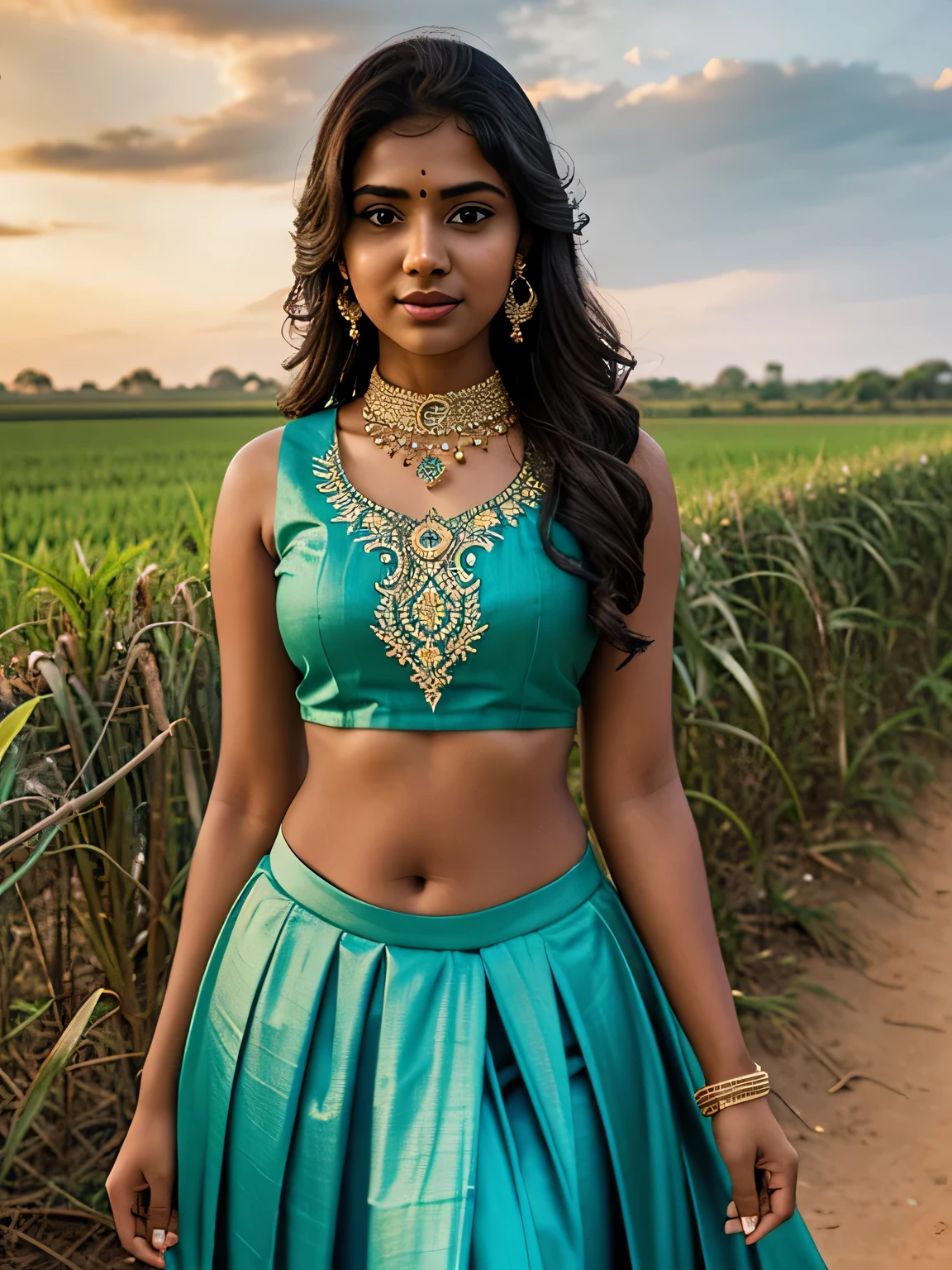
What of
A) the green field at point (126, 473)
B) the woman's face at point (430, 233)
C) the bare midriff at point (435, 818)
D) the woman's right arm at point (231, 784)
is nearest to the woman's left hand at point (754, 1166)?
the bare midriff at point (435, 818)

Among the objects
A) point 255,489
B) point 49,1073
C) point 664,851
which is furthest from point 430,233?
point 49,1073

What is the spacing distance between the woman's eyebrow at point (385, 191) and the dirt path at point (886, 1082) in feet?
6.17

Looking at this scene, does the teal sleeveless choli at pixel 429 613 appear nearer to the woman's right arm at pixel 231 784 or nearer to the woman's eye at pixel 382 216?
the woman's right arm at pixel 231 784

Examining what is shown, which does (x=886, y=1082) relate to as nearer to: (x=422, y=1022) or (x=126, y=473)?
(x=422, y=1022)

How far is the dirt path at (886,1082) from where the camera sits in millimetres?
2076

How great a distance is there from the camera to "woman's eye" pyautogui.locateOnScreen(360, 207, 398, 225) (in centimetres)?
108

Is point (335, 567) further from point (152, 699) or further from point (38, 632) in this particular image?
point (38, 632)

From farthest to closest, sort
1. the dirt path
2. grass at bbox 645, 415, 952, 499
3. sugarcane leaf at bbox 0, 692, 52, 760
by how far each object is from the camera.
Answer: grass at bbox 645, 415, 952, 499
the dirt path
sugarcane leaf at bbox 0, 692, 52, 760

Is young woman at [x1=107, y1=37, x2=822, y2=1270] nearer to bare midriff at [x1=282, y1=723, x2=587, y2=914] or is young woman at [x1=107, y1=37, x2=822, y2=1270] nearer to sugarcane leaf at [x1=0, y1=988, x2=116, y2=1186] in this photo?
bare midriff at [x1=282, y1=723, x2=587, y2=914]

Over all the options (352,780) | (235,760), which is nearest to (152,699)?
(235,760)

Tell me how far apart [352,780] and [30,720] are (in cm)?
61

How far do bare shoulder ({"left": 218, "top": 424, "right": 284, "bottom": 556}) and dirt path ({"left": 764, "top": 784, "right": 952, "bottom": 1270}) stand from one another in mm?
1675

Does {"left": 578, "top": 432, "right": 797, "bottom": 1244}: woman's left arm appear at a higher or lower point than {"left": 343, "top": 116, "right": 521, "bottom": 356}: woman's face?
lower

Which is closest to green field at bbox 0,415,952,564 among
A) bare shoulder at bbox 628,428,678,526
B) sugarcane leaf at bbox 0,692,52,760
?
sugarcane leaf at bbox 0,692,52,760
